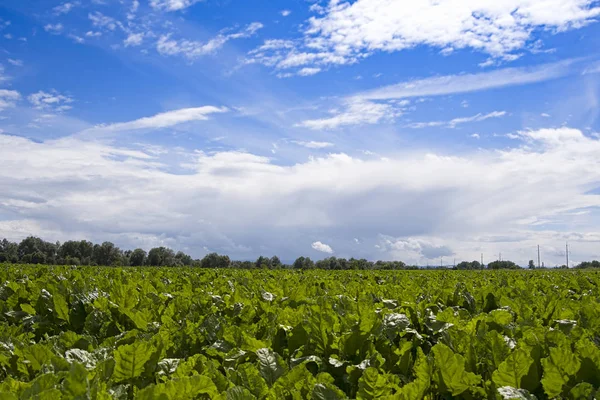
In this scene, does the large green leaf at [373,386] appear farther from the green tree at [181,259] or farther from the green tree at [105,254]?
the green tree at [105,254]

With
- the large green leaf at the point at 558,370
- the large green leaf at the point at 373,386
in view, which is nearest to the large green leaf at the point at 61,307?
the large green leaf at the point at 373,386

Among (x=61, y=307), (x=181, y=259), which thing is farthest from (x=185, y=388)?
(x=181, y=259)

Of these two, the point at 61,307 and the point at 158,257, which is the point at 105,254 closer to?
the point at 158,257

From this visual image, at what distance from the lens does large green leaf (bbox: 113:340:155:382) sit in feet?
7.44

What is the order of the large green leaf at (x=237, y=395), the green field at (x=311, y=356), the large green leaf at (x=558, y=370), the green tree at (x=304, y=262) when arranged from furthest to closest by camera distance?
1. the green tree at (x=304, y=262)
2. the large green leaf at (x=558, y=370)
3. the green field at (x=311, y=356)
4. the large green leaf at (x=237, y=395)

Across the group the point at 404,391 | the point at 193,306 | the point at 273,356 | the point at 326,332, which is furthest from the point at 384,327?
the point at 193,306

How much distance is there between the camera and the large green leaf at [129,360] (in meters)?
2.27

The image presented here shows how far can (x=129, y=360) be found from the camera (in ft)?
7.48

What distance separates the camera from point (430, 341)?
11.7ft

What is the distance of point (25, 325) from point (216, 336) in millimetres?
2931

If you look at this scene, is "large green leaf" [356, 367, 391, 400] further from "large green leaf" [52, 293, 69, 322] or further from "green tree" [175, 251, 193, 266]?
"green tree" [175, 251, 193, 266]

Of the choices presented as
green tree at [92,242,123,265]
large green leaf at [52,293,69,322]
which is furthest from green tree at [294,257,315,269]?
large green leaf at [52,293,69,322]

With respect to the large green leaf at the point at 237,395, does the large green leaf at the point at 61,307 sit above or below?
below

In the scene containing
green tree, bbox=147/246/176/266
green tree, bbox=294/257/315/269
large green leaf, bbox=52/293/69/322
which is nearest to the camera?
large green leaf, bbox=52/293/69/322
